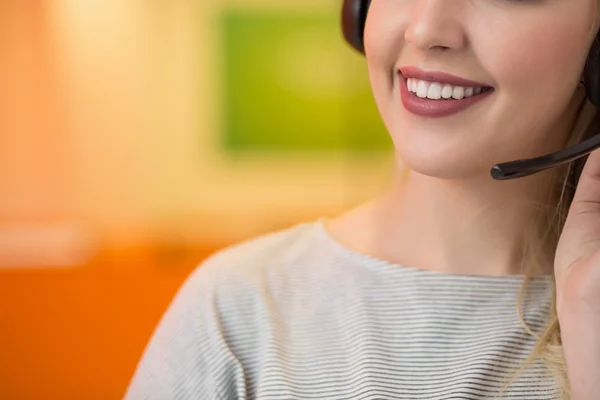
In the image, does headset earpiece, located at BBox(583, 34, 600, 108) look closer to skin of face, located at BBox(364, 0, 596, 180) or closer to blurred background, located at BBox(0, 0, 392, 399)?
skin of face, located at BBox(364, 0, 596, 180)

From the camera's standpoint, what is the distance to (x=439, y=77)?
3.15 feet

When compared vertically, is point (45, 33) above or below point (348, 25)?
below

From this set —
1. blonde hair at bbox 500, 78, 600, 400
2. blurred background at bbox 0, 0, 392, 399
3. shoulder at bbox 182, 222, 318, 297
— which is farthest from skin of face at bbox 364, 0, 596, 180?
blurred background at bbox 0, 0, 392, 399

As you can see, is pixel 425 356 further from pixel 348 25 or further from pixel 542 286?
pixel 348 25

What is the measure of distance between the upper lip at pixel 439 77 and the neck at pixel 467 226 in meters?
0.16

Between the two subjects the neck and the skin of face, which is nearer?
the skin of face

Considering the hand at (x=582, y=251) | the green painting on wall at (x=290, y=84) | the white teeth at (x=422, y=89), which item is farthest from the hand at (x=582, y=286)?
the green painting on wall at (x=290, y=84)

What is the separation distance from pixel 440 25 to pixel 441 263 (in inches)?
12.4

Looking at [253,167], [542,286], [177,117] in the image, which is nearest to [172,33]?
[177,117]

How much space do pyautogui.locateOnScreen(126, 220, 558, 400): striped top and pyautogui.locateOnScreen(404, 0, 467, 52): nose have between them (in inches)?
11.7

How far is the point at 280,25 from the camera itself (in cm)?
375

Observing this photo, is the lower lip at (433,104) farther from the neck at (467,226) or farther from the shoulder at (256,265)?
the shoulder at (256,265)

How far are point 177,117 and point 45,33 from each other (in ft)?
2.26

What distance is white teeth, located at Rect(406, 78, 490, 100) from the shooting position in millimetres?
964
